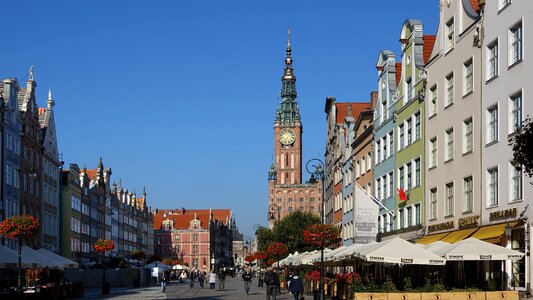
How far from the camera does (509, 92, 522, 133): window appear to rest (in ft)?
108

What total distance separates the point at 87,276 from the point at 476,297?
55.3 m

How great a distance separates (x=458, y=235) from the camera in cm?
3791

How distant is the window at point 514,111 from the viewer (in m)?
33.0

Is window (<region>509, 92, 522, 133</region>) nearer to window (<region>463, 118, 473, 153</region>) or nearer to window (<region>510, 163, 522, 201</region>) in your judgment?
window (<region>510, 163, 522, 201</region>)

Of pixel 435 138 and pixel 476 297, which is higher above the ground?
pixel 435 138

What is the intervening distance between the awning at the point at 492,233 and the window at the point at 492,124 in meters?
3.38

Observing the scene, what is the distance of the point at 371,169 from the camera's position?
2394 inches

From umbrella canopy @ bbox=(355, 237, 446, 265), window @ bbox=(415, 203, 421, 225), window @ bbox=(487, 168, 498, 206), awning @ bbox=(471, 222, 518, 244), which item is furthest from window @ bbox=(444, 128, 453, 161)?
umbrella canopy @ bbox=(355, 237, 446, 265)

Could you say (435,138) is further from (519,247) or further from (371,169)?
(371,169)

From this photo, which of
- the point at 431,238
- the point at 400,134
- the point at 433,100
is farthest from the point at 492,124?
the point at 400,134

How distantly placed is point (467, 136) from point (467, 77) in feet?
8.11

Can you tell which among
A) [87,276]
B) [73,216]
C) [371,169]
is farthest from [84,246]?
[371,169]

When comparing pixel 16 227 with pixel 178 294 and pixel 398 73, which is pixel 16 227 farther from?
pixel 398 73

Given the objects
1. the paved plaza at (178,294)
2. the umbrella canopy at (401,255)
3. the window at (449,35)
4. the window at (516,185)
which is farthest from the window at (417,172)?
the umbrella canopy at (401,255)
